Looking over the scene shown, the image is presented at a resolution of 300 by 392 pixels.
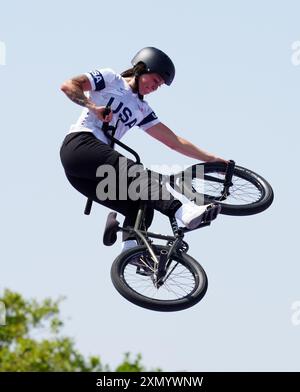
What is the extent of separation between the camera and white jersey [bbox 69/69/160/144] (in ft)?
46.9

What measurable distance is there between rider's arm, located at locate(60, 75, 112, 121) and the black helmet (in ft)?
2.45

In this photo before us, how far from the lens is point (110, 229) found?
14320 millimetres

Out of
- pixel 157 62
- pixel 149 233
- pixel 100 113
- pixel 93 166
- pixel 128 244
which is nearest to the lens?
pixel 100 113

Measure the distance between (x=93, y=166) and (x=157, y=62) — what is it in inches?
52.6

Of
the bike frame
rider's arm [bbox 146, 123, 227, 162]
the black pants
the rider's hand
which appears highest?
rider's arm [bbox 146, 123, 227, 162]

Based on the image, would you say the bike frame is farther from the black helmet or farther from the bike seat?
the black helmet

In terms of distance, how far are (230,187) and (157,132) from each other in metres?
1.24

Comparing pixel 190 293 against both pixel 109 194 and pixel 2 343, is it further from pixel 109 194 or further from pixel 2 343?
pixel 2 343

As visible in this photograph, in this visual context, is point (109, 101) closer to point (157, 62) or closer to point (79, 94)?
point (79, 94)

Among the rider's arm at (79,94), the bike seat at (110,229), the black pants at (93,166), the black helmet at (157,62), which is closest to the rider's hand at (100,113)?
the rider's arm at (79,94)

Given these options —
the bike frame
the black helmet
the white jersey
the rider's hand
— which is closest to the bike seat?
the bike frame

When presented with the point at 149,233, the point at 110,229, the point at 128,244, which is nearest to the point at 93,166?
the point at 110,229
